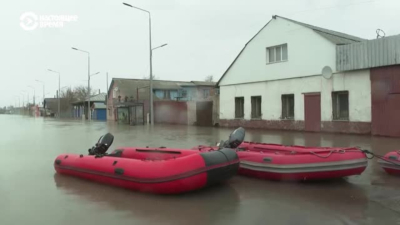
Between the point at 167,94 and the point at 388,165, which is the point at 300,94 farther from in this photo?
the point at 167,94

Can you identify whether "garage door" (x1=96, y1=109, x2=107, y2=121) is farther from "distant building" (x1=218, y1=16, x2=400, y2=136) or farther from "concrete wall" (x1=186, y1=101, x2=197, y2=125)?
"distant building" (x1=218, y1=16, x2=400, y2=136)

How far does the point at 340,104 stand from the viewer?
1844cm

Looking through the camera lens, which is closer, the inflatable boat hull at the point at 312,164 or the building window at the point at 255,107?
the inflatable boat hull at the point at 312,164

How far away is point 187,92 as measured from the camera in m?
55.3

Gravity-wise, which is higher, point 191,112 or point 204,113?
point 191,112

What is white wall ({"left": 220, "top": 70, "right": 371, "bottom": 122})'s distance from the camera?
17031 mm

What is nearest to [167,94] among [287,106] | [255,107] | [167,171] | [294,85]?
[255,107]

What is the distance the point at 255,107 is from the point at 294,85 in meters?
3.94

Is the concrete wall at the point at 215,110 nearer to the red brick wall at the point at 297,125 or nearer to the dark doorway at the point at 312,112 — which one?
the red brick wall at the point at 297,125

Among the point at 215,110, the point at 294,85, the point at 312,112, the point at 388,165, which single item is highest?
the point at 294,85

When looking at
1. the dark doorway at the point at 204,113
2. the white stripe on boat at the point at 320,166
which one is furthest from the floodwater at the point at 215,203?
the dark doorway at the point at 204,113

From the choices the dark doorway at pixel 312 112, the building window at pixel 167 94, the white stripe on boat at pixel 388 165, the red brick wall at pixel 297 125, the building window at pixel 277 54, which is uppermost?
the building window at pixel 277 54

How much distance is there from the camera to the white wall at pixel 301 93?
671 inches

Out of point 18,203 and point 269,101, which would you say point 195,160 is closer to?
point 18,203
